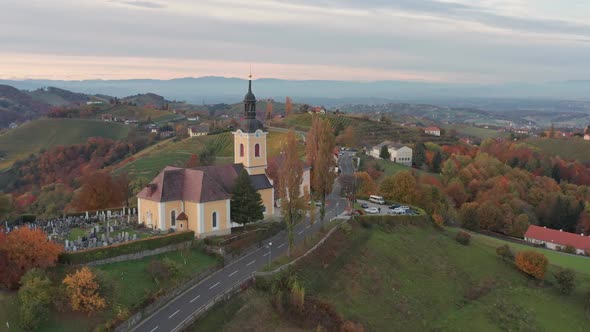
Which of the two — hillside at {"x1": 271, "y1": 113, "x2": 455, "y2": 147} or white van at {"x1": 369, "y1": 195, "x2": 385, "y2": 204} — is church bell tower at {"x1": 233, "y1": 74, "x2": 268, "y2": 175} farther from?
hillside at {"x1": 271, "y1": 113, "x2": 455, "y2": 147}

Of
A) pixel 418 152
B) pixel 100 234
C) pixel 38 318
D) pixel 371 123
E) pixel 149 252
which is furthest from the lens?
pixel 371 123

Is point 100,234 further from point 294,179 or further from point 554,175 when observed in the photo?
point 554,175

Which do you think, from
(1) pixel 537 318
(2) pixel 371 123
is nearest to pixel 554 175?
(2) pixel 371 123

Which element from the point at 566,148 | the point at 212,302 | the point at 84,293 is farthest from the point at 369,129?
the point at 84,293

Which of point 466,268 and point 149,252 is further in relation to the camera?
point 466,268

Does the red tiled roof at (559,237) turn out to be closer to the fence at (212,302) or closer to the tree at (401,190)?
the tree at (401,190)

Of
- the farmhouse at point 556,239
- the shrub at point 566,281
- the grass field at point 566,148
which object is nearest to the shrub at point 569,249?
the farmhouse at point 556,239
